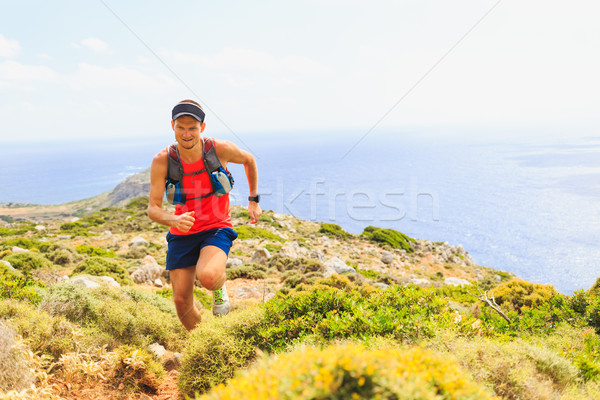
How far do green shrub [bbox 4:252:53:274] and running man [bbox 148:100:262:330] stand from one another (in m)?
7.56

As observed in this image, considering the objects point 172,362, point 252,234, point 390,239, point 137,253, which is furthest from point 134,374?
point 390,239

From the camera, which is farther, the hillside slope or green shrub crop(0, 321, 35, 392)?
the hillside slope

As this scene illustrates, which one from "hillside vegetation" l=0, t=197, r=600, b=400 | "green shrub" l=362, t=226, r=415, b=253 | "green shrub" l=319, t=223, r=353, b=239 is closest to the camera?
"hillside vegetation" l=0, t=197, r=600, b=400

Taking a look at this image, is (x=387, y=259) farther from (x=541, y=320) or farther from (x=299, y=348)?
(x=299, y=348)

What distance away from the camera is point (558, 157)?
327ft

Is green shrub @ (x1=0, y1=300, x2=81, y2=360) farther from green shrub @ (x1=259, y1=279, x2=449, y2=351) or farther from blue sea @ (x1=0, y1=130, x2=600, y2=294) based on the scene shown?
blue sea @ (x1=0, y1=130, x2=600, y2=294)

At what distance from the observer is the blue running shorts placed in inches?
160

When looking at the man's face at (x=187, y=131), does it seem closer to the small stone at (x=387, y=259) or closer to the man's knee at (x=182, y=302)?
the man's knee at (x=182, y=302)

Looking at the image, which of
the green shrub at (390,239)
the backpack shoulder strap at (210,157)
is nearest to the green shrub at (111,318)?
the backpack shoulder strap at (210,157)

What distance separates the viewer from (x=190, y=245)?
4.09 meters

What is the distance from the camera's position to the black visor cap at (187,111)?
12.4 feet

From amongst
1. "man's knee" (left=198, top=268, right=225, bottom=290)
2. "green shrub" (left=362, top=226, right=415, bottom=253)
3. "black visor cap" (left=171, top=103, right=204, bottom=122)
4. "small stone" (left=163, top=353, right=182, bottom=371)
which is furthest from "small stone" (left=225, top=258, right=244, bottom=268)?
"green shrub" (left=362, top=226, right=415, bottom=253)

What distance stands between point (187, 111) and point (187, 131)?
233mm

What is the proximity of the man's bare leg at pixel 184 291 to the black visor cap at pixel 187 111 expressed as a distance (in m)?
1.84
